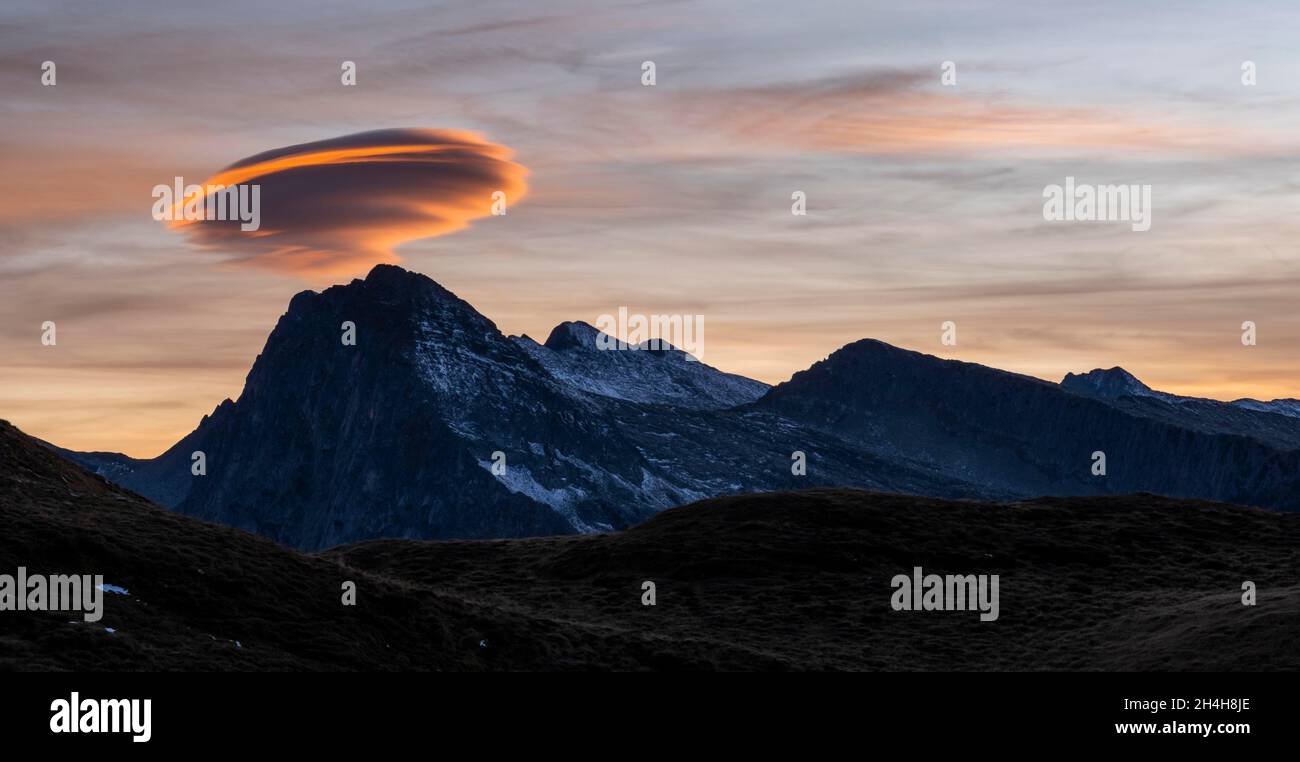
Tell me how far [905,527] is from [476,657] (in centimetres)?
5466

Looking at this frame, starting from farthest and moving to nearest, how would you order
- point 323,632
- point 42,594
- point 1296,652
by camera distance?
point 1296,652 < point 323,632 < point 42,594

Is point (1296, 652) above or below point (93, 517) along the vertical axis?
below

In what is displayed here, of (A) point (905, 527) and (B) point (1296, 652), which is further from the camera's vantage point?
(A) point (905, 527)

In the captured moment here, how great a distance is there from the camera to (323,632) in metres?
60.3

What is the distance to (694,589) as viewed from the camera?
314 feet

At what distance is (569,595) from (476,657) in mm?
28787

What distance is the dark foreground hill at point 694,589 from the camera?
194ft

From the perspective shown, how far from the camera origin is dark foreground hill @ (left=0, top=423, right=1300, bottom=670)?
59.1 metres
